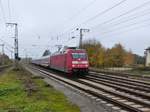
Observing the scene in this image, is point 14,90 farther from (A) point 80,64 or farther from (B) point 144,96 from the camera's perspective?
(A) point 80,64

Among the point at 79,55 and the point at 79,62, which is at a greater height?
the point at 79,55

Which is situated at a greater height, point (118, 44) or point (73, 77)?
point (118, 44)

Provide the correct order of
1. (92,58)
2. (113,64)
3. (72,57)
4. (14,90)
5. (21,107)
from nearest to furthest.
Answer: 1. (21,107)
2. (14,90)
3. (72,57)
4. (92,58)
5. (113,64)

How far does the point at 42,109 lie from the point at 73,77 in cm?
2473

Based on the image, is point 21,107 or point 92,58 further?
point 92,58

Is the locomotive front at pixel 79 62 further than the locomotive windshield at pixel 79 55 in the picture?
No

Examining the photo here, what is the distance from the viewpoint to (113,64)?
10200cm

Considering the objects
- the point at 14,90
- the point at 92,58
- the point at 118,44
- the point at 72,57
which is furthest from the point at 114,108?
the point at 118,44

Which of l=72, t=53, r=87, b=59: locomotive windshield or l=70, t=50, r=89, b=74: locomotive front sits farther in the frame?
l=72, t=53, r=87, b=59: locomotive windshield

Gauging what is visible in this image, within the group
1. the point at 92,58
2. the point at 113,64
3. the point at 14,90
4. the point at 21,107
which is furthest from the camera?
the point at 113,64

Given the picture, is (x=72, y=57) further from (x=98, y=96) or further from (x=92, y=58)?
(x=92, y=58)

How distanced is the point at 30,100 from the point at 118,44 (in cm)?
12588

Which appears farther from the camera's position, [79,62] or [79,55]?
[79,55]

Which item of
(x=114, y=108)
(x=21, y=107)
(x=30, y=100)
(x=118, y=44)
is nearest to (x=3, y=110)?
(x=21, y=107)
